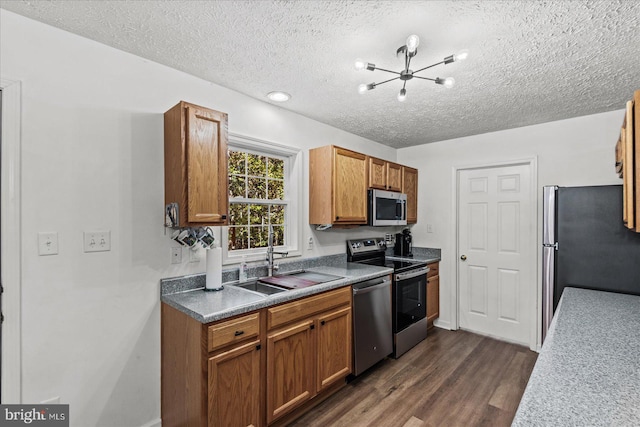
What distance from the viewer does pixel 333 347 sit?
2428 mm

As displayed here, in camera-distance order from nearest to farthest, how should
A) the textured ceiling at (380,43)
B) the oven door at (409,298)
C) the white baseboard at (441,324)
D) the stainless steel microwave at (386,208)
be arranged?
the textured ceiling at (380,43) → the oven door at (409,298) → the stainless steel microwave at (386,208) → the white baseboard at (441,324)

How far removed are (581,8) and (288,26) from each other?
142 centimetres

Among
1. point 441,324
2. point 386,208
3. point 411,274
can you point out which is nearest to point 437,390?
point 411,274

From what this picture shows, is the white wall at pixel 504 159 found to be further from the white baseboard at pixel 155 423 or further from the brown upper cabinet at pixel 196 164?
the white baseboard at pixel 155 423

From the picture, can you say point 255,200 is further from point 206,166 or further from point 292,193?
point 206,166

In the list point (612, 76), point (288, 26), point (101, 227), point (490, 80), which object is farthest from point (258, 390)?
point (612, 76)

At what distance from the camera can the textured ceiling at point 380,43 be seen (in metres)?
1.51

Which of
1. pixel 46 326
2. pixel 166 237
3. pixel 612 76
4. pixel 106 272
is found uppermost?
pixel 612 76

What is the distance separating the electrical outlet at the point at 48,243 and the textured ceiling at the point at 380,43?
3.69 feet

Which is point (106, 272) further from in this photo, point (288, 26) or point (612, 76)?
point (612, 76)

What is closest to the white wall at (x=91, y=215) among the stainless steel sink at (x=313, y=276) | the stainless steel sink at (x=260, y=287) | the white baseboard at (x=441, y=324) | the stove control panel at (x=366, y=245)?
the stainless steel sink at (x=260, y=287)

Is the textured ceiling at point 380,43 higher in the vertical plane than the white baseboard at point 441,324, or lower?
higher

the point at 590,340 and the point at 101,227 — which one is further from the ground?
the point at 101,227

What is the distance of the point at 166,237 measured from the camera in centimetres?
209
